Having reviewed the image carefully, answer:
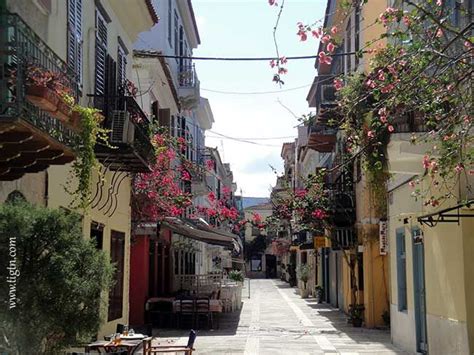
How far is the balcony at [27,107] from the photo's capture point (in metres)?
6.52

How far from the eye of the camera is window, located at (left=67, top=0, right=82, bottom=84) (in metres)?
10.8

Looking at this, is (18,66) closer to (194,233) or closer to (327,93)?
(194,233)

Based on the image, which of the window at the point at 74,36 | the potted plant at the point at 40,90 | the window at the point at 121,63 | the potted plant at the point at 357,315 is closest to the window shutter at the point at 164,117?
the window at the point at 121,63

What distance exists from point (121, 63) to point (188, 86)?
13.4 m

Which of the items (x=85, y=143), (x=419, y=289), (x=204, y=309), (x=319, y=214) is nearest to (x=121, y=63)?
(x=85, y=143)

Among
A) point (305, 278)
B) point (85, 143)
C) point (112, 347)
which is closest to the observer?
point (85, 143)

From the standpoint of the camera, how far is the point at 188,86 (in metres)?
28.0

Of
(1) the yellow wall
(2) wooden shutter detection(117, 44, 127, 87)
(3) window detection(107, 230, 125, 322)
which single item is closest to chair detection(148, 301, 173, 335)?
(1) the yellow wall

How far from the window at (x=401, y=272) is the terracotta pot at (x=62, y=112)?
28.9 ft

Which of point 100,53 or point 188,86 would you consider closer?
point 100,53

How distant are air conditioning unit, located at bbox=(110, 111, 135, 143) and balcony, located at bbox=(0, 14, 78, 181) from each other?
3.32m

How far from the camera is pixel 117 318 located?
578 inches

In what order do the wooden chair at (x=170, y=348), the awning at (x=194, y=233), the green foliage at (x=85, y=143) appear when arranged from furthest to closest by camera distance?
1. the awning at (x=194, y=233)
2. the wooden chair at (x=170, y=348)
3. the green foliage at (x=85, y=143)

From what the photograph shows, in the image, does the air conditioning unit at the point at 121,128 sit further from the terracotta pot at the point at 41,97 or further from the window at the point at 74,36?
the terracotta pot at the point at 41,97
